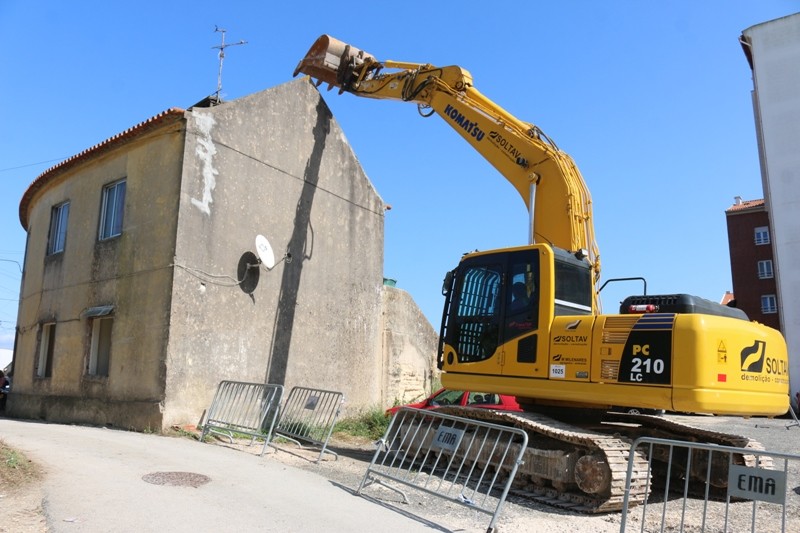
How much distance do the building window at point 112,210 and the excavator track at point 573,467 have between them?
9.20 m

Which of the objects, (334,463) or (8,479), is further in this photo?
(334,463)

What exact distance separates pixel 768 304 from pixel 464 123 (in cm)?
3866

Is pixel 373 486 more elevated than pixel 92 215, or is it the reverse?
pixel 92 215

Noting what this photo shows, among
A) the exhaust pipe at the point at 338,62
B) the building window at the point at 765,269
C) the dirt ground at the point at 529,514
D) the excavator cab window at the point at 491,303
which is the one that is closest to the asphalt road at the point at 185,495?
the dirt ground at the point at 529,514

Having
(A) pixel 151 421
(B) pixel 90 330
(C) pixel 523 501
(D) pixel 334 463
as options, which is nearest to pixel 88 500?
(D) pixel 334 463

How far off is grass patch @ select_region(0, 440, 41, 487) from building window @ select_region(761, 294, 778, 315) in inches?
1748

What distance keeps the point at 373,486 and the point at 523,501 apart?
1807 mm

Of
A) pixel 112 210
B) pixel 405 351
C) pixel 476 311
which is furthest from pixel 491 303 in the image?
pixel 112 210

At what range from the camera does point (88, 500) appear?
239 inches

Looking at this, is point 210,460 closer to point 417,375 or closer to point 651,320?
point 651,320

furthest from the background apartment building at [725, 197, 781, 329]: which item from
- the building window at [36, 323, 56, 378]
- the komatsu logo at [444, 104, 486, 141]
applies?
the building window at [36, 323, 56, 378]

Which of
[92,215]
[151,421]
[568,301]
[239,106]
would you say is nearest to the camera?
[568,301]

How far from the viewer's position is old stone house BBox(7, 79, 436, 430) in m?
11.9

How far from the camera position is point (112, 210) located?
13.9 metres
